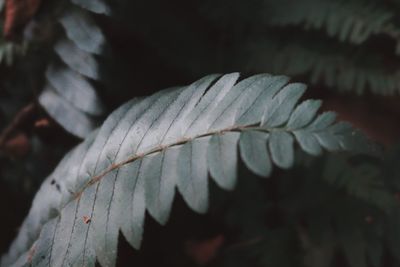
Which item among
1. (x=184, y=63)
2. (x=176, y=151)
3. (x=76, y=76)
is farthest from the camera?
(x=184, y=63)

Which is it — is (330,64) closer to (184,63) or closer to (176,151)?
(184,63)

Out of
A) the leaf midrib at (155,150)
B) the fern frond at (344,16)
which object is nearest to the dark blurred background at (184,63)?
the fern frond at (344,16)

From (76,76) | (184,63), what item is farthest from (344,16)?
(76,76)

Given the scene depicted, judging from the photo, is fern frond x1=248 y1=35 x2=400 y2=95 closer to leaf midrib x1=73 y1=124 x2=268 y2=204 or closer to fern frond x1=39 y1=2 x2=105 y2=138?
fern frond x1=39 y1=2 x2=105 y2=138

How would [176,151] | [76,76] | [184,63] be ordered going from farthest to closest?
[184,63] < [76,76] < [176,151]

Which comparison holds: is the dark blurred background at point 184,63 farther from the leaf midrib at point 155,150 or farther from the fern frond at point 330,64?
the leaf midrib at point 155,150

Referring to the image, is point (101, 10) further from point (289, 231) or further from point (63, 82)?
point (289, 231)

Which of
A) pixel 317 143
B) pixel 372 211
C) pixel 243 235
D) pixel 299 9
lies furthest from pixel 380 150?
pixel 299 9

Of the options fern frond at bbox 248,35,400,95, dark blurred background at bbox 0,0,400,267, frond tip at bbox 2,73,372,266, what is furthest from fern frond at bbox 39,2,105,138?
fern frond at bbox 248,35,400,95
